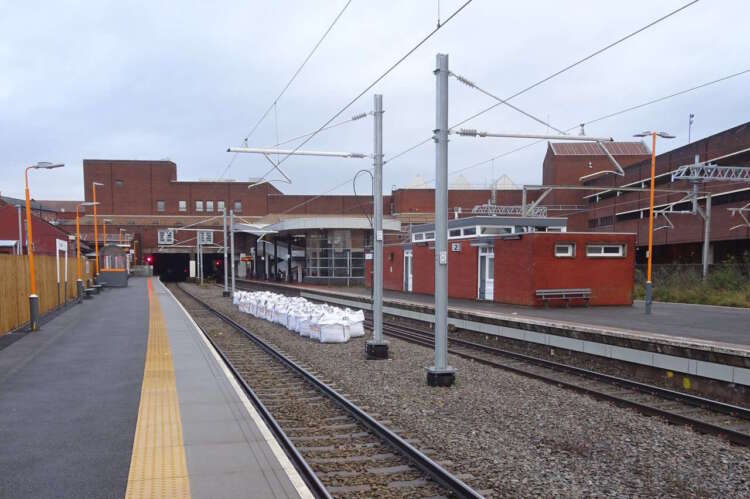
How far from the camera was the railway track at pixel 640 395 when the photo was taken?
8.74 m

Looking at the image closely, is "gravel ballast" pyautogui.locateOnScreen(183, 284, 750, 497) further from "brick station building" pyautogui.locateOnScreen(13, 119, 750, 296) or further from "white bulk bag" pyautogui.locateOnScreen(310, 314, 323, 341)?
"brick station building" pyautogui.locateOnScreen(13, 119, 750, 296)

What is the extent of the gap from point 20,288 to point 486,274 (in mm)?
18978

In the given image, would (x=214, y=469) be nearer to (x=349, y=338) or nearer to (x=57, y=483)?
(x=57, y=483)

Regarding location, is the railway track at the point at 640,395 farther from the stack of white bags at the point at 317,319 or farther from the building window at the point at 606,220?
the building window at the point at 606,220

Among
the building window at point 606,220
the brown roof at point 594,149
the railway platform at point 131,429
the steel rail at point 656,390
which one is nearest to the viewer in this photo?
the railway platform at point 131,429

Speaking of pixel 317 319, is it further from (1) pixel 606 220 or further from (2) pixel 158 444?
(1) pixel 606 220

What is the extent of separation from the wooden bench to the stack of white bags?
27.0 ft

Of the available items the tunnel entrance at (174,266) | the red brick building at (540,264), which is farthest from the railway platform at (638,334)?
the tunnel entrance at (174,266)

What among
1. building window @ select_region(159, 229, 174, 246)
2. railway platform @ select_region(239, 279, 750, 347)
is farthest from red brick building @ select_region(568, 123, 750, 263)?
building window @ select_region(159, 229, 174, 246)

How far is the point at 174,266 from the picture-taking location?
82.8 metres

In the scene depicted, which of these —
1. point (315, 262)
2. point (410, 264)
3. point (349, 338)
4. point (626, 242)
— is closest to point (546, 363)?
point (349, 338)

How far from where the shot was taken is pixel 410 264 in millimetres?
36531

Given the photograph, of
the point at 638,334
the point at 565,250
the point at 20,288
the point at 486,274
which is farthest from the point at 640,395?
the point at 20,288

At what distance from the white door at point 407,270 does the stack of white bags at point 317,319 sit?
47.8 ft
